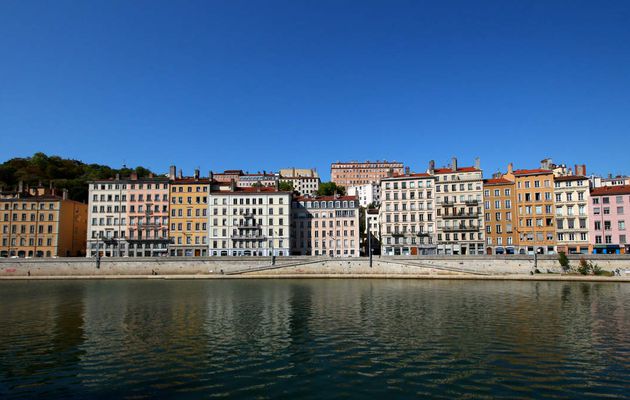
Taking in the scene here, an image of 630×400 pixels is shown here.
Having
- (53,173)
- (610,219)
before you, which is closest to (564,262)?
(610,219)

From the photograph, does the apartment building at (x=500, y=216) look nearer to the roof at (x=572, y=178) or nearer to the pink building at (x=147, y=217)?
the roof at (x=572, y=178)

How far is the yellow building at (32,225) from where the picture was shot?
311 feet

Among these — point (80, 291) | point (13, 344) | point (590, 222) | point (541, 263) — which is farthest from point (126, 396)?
point (590, 222)

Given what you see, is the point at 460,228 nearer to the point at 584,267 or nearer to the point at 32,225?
the point at 584,267

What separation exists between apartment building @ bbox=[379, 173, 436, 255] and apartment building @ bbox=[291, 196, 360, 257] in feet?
24.0

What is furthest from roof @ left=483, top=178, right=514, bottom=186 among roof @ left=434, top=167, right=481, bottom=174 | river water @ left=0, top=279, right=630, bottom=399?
river water @ left=0, top=279, right=630, bottom=399

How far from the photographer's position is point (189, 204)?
3858 inches

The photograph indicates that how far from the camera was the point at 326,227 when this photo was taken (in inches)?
4011

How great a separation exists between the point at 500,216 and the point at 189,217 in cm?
6810

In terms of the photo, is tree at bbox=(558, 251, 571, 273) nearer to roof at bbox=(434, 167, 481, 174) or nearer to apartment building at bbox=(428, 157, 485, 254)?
apartment building at bbox=(428, 157, 485, 254)

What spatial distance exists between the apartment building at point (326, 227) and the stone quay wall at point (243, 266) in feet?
59.6

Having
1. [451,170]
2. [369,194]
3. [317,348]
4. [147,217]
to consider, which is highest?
[369,194]

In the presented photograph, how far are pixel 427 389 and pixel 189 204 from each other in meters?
86.5

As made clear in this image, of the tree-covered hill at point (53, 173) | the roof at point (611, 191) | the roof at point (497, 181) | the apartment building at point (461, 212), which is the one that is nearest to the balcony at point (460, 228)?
the apartment building at point (461, 212)
